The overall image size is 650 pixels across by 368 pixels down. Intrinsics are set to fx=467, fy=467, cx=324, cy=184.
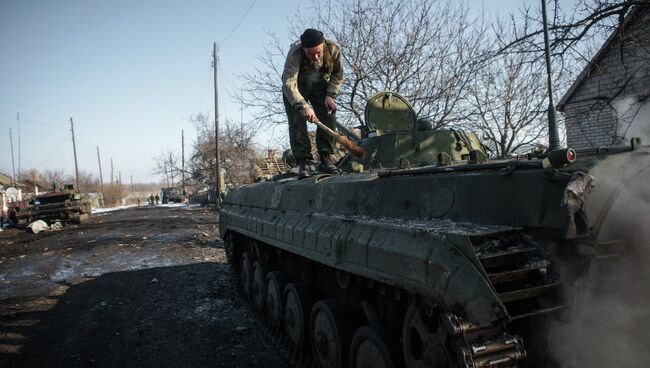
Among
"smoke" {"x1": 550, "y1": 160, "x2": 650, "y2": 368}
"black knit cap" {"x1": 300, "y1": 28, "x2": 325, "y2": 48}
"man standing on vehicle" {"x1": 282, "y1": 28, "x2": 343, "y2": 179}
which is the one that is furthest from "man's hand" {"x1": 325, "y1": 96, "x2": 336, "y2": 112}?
"smoke" {"x1": 550, "y1": 160, "x2": 650, "y2": 368}

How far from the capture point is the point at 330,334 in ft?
12.8

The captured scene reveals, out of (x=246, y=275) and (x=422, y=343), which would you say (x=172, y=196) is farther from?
(x=422, y=343)

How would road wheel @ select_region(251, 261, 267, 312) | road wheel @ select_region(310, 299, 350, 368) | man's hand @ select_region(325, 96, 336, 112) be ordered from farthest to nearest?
road wheel @ select_region(251, 261, 267, 312) → man's hand @ select_region(325, 96, 336, 112) → road wheel @ select_region(310, 299, 350, 368)

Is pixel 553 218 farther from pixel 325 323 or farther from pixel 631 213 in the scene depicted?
pixel 325 323

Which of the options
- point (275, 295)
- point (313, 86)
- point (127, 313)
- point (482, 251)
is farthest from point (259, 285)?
point (482, 251)

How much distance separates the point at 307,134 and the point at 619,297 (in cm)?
412

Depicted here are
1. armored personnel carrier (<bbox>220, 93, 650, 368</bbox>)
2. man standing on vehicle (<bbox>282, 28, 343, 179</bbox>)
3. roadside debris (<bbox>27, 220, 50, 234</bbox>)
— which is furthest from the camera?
roadside debris (<bbox>27, 220, 50, 234</bbox>)

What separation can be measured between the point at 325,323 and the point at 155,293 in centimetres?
509

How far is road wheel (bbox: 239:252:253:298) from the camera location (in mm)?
7023

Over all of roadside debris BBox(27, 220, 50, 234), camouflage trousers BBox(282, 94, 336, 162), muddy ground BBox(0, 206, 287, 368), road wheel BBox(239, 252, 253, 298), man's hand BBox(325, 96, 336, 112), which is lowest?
muddy ground BBox(0, 206, 287, 368)

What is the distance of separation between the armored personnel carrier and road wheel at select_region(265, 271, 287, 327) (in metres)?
1.61

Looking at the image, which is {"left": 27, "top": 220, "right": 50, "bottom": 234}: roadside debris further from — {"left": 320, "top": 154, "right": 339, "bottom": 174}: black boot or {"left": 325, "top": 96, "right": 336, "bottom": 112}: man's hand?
{"left": 325, "top": 96, "right": 336, "bottom": 112}: man's hand

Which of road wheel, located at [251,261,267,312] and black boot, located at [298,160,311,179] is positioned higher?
black boot, located at [298,160,311,179]

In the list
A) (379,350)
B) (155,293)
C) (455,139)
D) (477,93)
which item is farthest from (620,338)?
(477,93)
